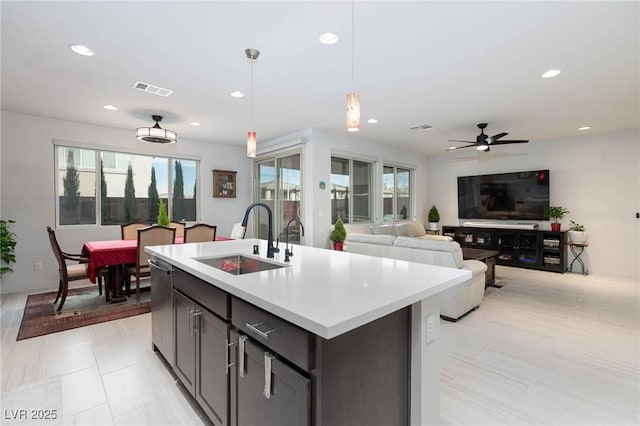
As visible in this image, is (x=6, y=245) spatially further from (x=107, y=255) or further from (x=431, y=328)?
(x=431, y=328)

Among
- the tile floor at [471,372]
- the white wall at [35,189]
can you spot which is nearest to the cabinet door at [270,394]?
the tile floor at [471,372]

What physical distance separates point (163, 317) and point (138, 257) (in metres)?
1.76

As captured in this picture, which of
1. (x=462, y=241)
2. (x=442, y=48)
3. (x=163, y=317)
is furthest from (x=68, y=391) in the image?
(x=462, y=241)

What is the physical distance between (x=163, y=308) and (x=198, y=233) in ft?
6.57

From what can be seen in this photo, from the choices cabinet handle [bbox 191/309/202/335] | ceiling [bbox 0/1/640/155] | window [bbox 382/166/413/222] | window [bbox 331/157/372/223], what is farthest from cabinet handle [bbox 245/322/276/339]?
window [bbox 382/166/413/222]

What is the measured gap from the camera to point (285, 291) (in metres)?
1.28

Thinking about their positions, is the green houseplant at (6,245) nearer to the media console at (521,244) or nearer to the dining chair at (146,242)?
the dining chair at (146,242)

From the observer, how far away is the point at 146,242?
375 cm

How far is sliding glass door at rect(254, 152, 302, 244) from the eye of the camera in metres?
5.87

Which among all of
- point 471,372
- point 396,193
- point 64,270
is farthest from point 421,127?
point 64,270

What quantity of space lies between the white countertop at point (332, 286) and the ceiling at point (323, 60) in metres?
1.75

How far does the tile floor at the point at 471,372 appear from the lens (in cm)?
186

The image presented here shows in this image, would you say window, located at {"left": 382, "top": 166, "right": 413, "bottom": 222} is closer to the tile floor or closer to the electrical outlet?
the tile floor

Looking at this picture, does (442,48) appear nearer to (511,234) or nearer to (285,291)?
(285,291)
